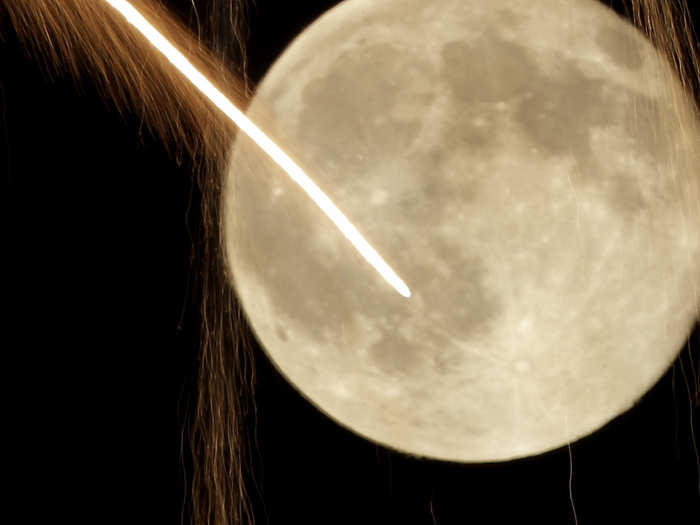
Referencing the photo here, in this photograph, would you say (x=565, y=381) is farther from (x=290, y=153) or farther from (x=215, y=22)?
(x=215, y=22)

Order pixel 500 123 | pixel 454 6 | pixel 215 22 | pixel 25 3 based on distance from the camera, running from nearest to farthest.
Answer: pixel 500 123 < pixel 454 6 < pixel 25 3 < pixel 215 22

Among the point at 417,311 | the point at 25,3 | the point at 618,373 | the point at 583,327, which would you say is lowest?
the point at 618,373

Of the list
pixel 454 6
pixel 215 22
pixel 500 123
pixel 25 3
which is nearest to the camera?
pixel 500 123

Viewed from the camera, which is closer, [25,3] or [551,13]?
[551,13]

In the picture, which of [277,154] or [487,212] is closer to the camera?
[487,212]

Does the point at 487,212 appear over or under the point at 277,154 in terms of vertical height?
under

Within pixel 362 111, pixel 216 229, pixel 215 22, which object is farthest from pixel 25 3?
pixel 362 111

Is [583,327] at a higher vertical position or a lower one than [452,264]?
lower
